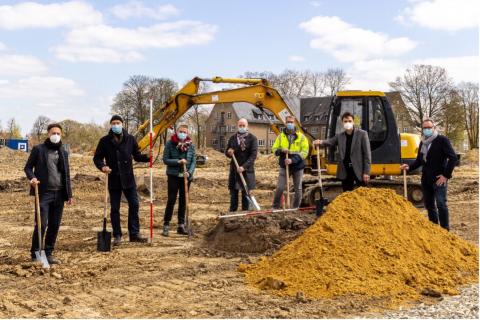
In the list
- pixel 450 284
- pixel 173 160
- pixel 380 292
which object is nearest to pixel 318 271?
pixel 380 292

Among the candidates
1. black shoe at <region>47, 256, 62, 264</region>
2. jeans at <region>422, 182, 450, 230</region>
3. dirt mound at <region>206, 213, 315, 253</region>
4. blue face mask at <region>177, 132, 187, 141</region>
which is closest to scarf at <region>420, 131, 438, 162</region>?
jeans at <region>422, 182, 450, 230</region>

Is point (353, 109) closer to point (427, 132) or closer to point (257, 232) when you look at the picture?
point (427, 132)

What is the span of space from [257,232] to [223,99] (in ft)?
21.2

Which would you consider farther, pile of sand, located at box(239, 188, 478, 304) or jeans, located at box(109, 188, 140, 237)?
jeans, located at box(109, 188, 140, 237)

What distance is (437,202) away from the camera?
816 centimetres

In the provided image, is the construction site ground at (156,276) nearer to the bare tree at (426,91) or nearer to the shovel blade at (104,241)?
the shovel blade at (104,241)

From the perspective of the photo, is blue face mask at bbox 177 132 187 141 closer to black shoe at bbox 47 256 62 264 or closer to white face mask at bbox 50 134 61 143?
white face mask at bbox 50 134 61 143

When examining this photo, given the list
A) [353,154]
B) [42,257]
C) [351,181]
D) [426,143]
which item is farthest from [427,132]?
[42,257]

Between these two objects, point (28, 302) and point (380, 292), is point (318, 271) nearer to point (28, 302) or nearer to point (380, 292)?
point (380, 292)

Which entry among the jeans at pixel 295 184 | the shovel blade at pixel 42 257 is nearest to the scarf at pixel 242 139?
the jeans at pixel 295 184

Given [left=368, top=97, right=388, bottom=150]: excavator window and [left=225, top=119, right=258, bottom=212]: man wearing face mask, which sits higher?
[left=368, top=97, right=388, bottom=150]: excavator window

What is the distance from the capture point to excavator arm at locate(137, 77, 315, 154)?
1364 cm

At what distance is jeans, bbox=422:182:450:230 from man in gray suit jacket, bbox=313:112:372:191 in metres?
0.93

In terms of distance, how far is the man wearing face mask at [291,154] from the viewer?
31.5ft
